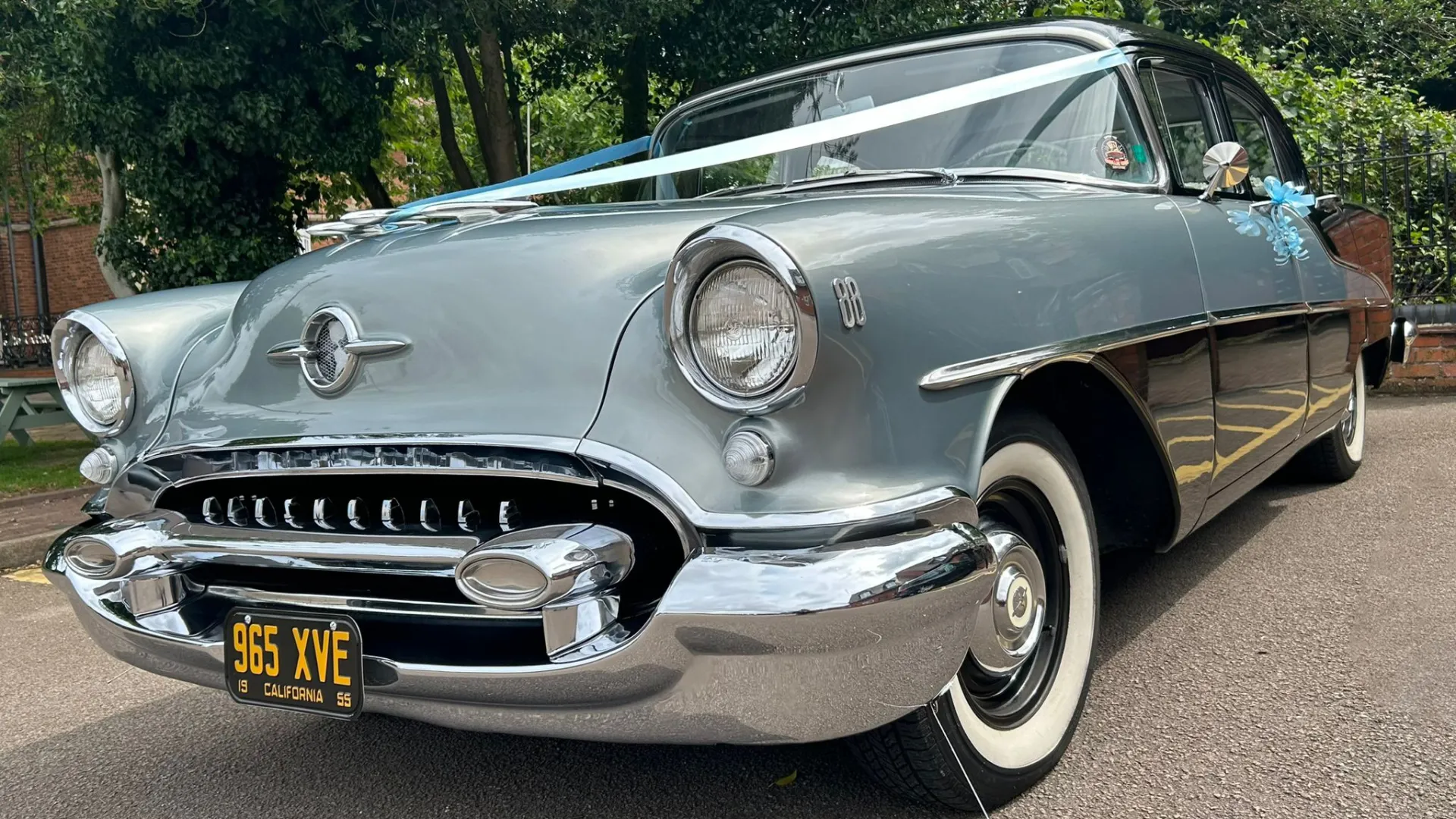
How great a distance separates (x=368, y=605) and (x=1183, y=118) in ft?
8.32

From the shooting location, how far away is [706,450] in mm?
1639

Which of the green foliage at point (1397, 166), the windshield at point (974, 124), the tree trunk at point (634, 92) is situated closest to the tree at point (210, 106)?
the tree trunk at point (634, 92)

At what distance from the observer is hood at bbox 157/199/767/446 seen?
5.88 ft

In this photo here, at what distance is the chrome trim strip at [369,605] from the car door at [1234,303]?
1.76 metres

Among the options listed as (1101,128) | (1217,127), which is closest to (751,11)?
(1217,127)

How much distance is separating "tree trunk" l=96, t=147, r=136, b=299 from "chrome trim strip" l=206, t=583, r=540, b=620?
7.11 m

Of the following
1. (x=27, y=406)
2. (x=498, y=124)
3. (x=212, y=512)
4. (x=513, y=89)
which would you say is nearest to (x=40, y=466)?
(x=27, y=406)

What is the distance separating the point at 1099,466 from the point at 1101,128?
0.85 meters

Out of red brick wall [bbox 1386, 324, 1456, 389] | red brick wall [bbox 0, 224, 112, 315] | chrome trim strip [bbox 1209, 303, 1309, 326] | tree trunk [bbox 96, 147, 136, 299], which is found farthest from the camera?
red brick wall [bbox 0, 224, 112, 315]

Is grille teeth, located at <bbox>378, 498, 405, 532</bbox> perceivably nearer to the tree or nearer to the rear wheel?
the rear wheel

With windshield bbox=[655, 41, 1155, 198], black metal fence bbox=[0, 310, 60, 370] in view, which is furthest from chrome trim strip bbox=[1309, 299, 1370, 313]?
black metal fence bbox=[0, 310, 60, 370]

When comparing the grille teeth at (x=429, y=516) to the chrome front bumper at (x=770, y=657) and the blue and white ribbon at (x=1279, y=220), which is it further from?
the blue and white ribbon at (x=1279, y=220)

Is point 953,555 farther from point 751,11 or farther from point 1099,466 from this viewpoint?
point 751,11

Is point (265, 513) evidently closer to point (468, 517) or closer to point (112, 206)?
point (468, 517)
